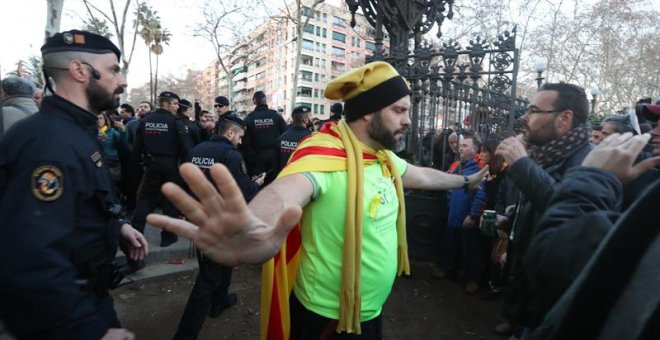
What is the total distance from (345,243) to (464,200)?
347 cm

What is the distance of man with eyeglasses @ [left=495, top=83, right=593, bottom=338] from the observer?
6.96 feet

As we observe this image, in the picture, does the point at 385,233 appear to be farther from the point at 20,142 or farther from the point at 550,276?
the point at 20,142

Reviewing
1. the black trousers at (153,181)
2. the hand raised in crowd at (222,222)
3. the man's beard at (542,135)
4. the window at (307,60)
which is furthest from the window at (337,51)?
the hand raised in crowd at (222,222)

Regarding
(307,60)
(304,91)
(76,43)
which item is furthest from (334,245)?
(307,60)

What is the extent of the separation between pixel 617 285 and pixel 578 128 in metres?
2.07

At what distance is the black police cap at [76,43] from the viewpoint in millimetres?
1927

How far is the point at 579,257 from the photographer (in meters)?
0.90

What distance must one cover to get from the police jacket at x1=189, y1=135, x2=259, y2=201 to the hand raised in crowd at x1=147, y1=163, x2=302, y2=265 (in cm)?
278

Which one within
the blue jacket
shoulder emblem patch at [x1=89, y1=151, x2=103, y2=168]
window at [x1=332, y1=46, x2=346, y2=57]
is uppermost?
window at [x1=332, y1=46, x2=346, y2=57]

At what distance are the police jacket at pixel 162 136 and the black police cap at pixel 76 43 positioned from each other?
3626 mm

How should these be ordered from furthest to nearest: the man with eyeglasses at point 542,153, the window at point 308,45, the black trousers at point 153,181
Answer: the window at point 308,45 → the black trousers at point 153,181 → the man with eyeglasses at point 542,153

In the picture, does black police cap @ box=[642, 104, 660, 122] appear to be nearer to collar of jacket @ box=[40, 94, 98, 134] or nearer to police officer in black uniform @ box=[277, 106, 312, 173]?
collar of jacket @ box=[40, 94, 98, 134]

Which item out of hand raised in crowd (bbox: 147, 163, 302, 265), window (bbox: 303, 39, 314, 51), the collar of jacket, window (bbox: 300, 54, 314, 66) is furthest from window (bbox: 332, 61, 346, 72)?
hand raised in crowd (bbox: 147, 163, 302, 265)

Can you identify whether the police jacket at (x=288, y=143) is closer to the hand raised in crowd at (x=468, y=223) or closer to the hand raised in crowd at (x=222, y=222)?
the hand raised in crowd at (x=468, y=223)
